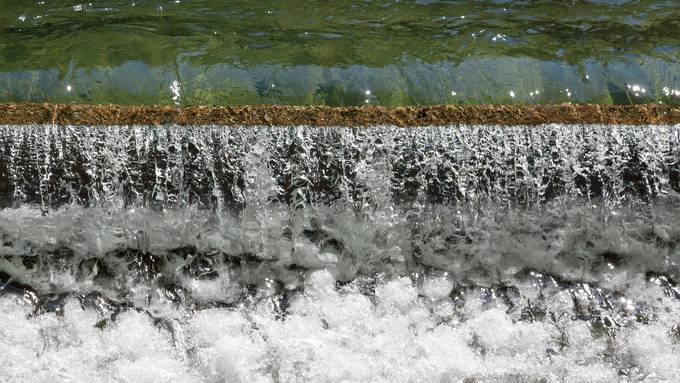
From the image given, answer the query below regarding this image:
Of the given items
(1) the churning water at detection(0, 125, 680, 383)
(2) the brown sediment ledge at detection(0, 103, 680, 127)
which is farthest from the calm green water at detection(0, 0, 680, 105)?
(1) the churning water at detection(0, 125, 680, 383)

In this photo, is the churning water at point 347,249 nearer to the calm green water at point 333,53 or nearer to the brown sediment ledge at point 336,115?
the brown sediment ledge at point 336,115

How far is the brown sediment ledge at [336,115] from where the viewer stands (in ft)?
11.6

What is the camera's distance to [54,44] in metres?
4.28

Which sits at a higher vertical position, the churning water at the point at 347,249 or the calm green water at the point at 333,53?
the calm green water at the point at 333,53

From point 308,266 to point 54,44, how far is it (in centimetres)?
195

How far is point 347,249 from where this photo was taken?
12.7ft

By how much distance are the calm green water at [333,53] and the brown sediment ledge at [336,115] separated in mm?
146

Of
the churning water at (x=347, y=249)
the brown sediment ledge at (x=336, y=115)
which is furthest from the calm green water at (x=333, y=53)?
the churning water at (x=347, y=249)

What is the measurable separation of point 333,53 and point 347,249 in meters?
1.12

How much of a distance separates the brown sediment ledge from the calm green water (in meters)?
0.15

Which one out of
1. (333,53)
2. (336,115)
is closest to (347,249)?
(336,115)

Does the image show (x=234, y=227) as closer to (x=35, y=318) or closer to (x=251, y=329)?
(x=251, y=329)

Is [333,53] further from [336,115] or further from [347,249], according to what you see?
[347,249]

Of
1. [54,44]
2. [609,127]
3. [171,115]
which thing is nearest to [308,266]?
[171,115]
